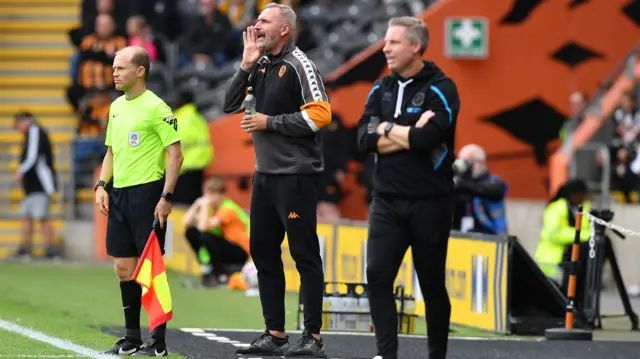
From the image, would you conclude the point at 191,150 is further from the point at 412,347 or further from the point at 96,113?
the point at 412,347

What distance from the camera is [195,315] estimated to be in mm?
14109

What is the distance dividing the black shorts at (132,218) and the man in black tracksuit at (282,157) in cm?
66

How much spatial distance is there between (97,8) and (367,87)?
14.8 ft

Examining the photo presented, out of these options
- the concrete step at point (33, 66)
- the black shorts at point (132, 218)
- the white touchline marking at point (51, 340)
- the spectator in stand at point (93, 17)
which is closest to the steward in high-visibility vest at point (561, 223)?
the white touchline marking at point (51, 340)

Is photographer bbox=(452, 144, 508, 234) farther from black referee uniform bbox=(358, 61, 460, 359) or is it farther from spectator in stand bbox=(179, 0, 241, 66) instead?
spectator in stand bbox=(179, 0, 241, 66)

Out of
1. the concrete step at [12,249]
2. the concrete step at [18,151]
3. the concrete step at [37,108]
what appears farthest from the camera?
the concrete step at [37,108]

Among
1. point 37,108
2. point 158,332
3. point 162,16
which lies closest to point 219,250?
point 162,16

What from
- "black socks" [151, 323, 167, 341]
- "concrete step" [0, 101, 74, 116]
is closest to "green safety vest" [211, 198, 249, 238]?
"concrete step" [0, 101, 74, 116]

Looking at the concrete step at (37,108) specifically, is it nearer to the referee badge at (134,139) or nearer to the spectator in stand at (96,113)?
the spectator in stand at (96,113)

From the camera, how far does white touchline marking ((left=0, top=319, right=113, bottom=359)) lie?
32.1 ft

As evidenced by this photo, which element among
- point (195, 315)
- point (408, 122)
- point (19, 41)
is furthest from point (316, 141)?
point (19, 41)

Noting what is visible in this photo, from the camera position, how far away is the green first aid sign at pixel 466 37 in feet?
73.1

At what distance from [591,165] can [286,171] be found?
1125 centimetres

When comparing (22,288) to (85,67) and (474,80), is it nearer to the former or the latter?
(85,67)
